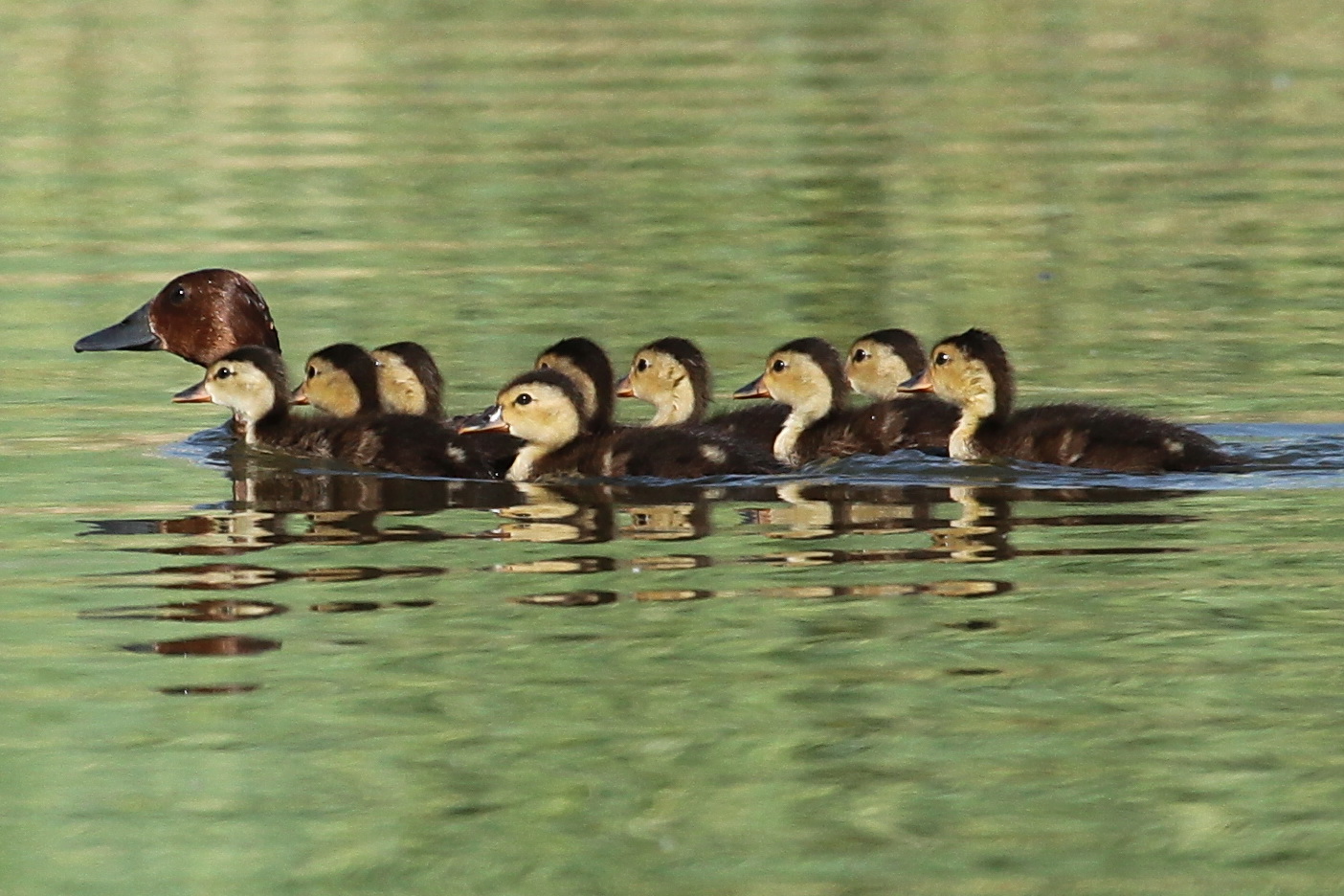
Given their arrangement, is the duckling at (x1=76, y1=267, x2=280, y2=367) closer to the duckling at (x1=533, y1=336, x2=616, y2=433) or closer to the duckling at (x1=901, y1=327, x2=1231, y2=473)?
the duckling at (x1=533, y1=336, x2=616, y2=433)

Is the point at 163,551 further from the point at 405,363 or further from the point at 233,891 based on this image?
the point at 233,891

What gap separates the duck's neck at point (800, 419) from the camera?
8758 millimetres

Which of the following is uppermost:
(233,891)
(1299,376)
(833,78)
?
(833,78)

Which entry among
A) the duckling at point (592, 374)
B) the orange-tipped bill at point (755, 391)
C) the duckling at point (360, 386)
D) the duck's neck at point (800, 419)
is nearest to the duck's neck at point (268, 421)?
the duckling at point (360, 386)

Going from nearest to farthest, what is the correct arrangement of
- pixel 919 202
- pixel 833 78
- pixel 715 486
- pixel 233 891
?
pixel 233 891
pixel 715 486
pixel 919 202
pixel 833 78

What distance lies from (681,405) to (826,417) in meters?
0.56

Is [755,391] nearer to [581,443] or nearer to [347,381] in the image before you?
[581,443]

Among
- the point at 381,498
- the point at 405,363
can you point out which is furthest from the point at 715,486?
the point at 405,363

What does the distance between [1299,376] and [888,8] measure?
18805mm

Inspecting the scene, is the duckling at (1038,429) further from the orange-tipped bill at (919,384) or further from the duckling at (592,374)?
the duckling at (592,374)

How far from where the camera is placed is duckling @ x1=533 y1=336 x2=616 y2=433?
8648 millimetres

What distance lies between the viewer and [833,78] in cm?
2169

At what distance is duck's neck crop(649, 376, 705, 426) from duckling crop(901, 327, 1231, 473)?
2.70 feet

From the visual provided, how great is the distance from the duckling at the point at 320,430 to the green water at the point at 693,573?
0.17 metres
